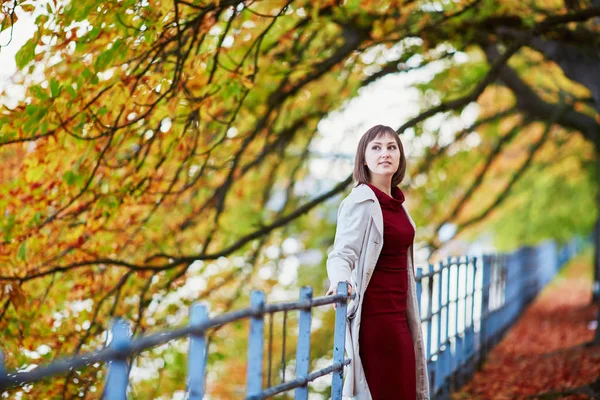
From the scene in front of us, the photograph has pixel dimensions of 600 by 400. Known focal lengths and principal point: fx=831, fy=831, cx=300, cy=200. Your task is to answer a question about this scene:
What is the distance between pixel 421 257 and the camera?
13078 mm

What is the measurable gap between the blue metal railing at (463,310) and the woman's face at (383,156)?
1541 mm

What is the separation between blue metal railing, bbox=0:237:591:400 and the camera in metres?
2.27

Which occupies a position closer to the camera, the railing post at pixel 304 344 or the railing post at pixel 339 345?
the railing post at pixel 304 344

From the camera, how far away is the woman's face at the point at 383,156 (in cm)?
419

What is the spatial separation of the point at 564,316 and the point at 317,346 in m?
4.95

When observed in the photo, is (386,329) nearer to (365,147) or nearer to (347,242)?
(347,242)

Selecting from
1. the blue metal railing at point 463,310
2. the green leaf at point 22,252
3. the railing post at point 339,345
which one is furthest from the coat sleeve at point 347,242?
the green leaf at point 22,252

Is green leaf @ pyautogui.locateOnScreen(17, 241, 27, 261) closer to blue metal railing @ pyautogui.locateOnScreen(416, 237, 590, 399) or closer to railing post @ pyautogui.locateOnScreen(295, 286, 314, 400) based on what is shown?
blue metal railing @ pyautogui.locateOnScreen(416, 237, 590, 399)

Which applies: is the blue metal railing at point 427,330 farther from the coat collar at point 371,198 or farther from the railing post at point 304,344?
the coat collar at point 371,198

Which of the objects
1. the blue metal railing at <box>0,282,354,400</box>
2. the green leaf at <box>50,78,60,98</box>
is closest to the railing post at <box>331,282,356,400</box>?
the blue metal railing at <box>0,282,354,400</box>

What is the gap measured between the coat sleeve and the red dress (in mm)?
134

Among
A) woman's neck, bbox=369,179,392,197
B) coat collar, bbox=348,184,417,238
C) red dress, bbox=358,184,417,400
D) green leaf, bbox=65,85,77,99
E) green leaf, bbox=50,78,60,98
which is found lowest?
red dress, bbox=358,184,417,400

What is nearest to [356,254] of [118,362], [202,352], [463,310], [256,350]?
[256,350]

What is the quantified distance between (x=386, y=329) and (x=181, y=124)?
3003 mm
